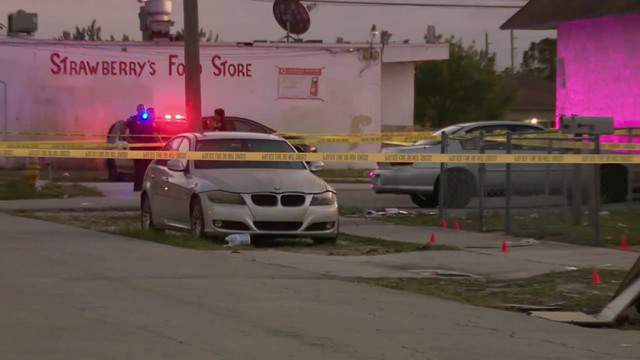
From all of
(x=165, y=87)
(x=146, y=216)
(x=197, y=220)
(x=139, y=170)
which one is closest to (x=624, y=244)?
(x=197, y=220)

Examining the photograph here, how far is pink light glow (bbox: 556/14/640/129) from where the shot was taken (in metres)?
27.1

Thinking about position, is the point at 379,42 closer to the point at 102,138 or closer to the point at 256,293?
the point at 102,138

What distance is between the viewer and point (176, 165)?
50.4 feet

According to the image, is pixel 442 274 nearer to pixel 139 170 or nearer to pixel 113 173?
pixel 139 170

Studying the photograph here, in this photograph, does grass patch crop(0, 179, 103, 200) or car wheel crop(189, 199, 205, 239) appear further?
grass patch crop(0, 179, 103, 200)

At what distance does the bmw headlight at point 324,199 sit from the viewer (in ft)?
47.4

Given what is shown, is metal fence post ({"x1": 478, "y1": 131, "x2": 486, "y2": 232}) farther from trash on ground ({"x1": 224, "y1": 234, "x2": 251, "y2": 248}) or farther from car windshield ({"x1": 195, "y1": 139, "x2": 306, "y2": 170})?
trash on ground ({"x1": 224, "y1": 234, "x2": 251, "y2": 248})

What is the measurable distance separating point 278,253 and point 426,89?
2135 inches

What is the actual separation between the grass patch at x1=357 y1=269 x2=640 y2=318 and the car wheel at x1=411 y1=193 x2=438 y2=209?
8.95 m

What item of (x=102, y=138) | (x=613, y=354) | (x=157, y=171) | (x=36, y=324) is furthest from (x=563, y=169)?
(x=102, y=138)

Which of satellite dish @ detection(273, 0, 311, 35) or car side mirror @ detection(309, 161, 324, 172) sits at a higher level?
satellite dish @ detection(273, 0, 311, 35)

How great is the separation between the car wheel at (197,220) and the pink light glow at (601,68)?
14.6 m

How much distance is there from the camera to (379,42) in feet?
126

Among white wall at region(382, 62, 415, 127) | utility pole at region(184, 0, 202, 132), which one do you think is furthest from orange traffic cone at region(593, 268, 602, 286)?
white wall at region(382, 62, 415, 127)
